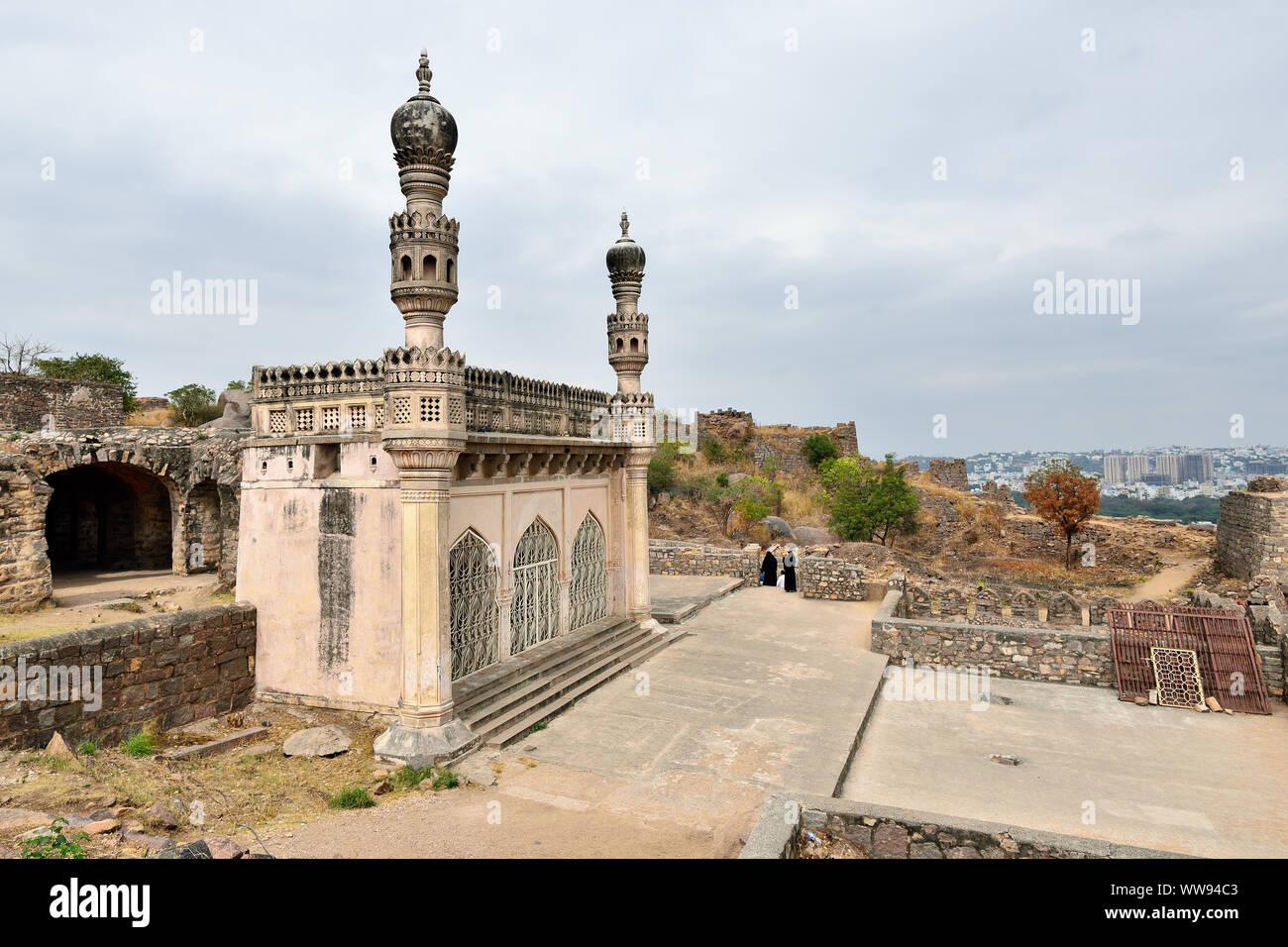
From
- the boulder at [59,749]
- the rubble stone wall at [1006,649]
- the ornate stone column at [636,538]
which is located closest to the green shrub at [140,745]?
the boulder at [59,749]

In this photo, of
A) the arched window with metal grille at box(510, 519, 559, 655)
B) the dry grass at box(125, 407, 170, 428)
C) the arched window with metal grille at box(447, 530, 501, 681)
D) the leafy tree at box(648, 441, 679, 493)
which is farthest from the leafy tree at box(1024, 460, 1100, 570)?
the dry grass at box(125, 407, 170, 428)

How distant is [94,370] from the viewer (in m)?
33.4

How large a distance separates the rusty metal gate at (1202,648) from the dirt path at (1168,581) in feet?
39.6

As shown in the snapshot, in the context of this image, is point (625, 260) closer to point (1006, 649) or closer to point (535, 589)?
point (535, 589)

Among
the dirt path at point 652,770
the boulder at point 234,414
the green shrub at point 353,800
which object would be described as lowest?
the dirt path at point 652,770

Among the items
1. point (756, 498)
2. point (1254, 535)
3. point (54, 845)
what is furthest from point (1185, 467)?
point (54, 845)

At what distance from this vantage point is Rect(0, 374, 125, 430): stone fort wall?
22.3 metres

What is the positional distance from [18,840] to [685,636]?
11.9 m

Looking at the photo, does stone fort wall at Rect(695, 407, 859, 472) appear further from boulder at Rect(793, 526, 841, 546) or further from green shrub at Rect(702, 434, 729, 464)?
boulder at Rect(793, 526, 841, 546)

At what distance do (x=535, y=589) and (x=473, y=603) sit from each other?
1.88 meters

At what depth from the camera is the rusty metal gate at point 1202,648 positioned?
38.4 feet

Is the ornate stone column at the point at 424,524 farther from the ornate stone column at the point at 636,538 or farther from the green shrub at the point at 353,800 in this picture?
the ornate stone column at the point at 636,538

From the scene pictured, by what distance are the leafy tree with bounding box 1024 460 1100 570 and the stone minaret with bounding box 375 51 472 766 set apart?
29078 millimetres
